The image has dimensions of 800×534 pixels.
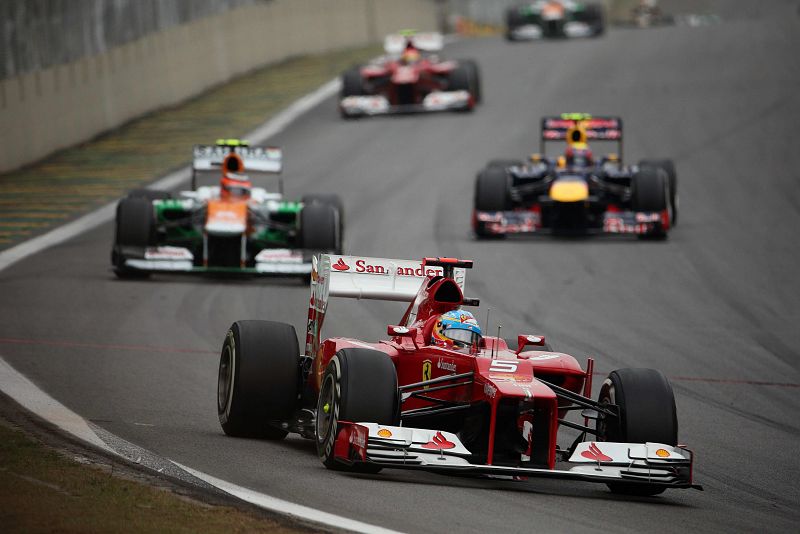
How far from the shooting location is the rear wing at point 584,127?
2775cm

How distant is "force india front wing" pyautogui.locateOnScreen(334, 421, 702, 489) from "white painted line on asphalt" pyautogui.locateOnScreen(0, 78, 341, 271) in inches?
530

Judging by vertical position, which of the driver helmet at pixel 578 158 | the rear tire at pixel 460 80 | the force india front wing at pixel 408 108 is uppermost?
the rear tire at pixel 460 80

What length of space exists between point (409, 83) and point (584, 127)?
14.1m

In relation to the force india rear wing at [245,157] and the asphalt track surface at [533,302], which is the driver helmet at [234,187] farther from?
the asphalt track surface at [533,302]

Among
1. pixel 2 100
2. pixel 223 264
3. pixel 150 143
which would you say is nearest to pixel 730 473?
pixel 223 264

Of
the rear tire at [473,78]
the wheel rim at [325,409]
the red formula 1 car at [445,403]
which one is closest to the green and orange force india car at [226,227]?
the red formula 1 car at [445,403]

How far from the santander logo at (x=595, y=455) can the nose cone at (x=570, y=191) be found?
1602 centimetres

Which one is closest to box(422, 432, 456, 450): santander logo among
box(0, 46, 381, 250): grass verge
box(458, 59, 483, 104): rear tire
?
box(0, 46, 381, 250): grass verge

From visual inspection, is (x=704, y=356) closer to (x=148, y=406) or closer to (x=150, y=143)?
(x=148, y=406)

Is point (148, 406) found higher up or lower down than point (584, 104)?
lower down

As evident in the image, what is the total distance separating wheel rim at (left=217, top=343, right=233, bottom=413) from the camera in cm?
1319

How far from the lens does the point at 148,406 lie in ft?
46.6

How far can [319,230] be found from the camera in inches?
906

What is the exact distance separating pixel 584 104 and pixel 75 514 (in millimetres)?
34379
